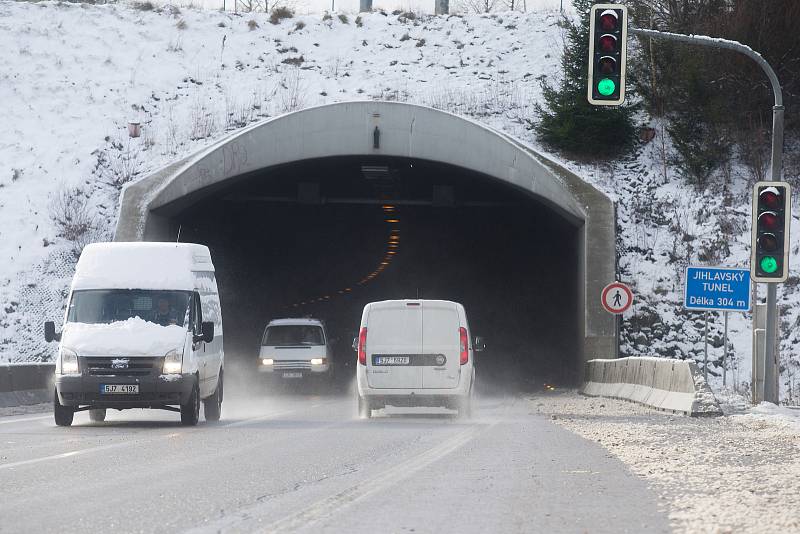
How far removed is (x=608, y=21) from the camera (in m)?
17.5

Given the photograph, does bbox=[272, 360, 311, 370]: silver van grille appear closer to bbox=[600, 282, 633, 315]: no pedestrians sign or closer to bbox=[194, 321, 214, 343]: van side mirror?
bbox=[600, 282, 633, 315]: no pedestrians sign

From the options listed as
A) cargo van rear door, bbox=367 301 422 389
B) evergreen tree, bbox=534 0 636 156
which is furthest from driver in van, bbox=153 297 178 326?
evergreen tree, bbox=534 0 636 156

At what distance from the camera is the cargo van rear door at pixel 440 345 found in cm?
2244

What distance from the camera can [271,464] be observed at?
13.1m

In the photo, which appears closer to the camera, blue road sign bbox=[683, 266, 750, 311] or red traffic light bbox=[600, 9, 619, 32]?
red traffic light bbox=[600, 9, 619, 32]

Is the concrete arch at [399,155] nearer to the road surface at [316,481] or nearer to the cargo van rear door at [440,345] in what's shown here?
the cargo van rear door at [440,345]

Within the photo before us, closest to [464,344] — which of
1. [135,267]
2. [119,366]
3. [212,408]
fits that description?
[212,408]

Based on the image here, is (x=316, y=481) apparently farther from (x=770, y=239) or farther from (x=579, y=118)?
(x=579, y=118)

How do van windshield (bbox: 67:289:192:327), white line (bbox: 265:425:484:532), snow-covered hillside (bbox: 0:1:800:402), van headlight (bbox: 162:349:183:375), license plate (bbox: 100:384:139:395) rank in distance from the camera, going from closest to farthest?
white line (bbox: 265:425:484:532) < license plate (bbox: 100:384:139:395) < van headlight (bbox: 162:349:183:375) < van windshield (bbox: 67:289:192:327) < snow-covered hillside (bbox: 0:1:800:402)

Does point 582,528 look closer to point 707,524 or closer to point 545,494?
point 707,524

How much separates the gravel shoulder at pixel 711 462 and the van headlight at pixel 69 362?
743cm

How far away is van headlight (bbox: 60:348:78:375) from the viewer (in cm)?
1944

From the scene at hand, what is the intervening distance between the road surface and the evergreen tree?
24.4m

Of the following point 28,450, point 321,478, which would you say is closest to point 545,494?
point 321,478
